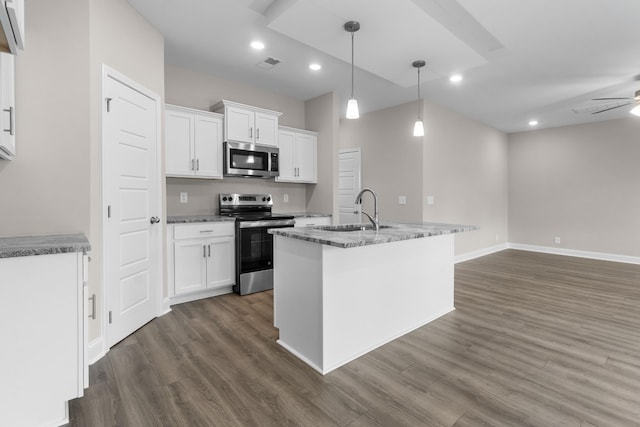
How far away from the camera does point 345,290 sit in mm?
2227

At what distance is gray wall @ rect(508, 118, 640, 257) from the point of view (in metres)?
5.85

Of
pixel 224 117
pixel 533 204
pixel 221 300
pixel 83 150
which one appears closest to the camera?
pixel 83 150

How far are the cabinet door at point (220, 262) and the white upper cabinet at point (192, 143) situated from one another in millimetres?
849

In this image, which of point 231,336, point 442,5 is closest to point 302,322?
point 231,336

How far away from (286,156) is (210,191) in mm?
1186

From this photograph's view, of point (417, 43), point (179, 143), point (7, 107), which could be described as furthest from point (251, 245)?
point (417, 43)

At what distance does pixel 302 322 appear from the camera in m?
2.28

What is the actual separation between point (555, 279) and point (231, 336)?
4636 mm

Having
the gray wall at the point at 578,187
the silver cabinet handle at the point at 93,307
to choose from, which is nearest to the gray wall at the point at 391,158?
the gray wall at the point at 578,187

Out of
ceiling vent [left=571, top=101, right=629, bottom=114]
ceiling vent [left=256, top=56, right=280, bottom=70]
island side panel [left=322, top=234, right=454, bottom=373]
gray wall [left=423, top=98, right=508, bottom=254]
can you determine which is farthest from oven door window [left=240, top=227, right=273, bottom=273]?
ceiling vent [left=571, top=101, right=629, bottom=114]

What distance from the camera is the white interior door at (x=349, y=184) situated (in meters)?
6.03

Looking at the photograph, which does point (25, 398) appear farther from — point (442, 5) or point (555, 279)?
point (555, 279)

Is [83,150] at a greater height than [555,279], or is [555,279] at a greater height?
[83,150]

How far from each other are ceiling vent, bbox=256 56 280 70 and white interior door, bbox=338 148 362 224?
2.69 metres
